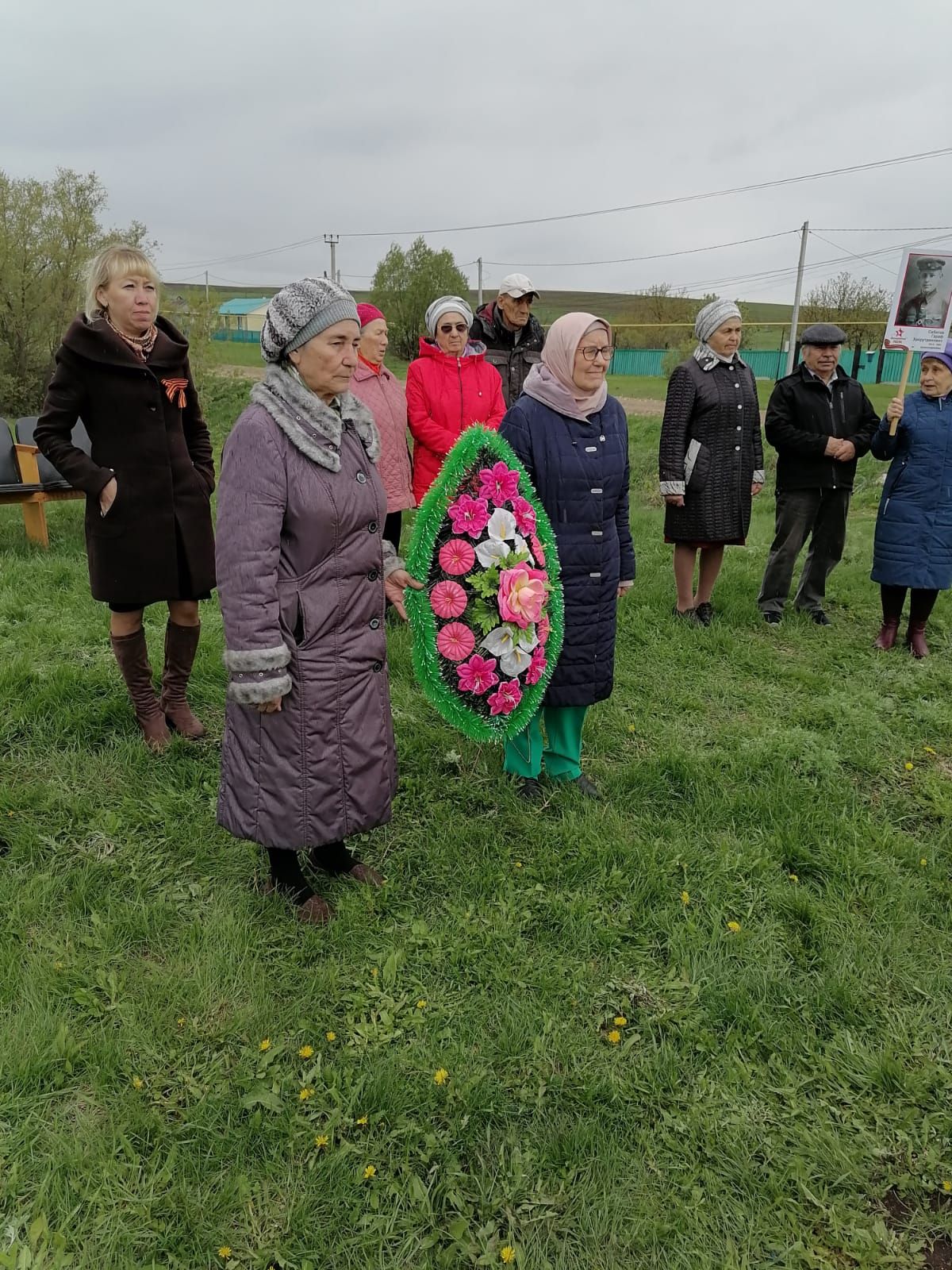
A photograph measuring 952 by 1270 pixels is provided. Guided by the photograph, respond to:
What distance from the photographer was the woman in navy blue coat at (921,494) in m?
5.50

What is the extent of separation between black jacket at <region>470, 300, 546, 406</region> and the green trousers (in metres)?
3.07

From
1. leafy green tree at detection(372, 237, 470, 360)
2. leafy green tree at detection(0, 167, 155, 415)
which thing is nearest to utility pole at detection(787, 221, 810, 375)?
leafy green tree at detection(372, 237, 470, 360)

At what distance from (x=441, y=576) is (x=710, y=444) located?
3350 mm

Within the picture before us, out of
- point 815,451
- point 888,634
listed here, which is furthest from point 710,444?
point 888,634

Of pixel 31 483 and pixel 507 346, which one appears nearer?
pixel 507 346

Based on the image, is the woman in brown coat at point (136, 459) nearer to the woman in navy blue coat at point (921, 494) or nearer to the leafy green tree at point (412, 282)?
the woman in navy blue coat at point (921, 494)

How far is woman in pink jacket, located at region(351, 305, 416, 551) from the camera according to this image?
5.29 meters

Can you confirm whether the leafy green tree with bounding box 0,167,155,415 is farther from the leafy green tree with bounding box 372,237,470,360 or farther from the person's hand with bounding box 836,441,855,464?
the leafy green tree with bounding box 372,237,470,360

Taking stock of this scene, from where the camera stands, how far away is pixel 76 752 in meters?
4.10

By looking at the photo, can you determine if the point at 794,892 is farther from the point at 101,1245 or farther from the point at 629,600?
the point at 629,600

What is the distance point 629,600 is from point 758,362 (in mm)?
31565

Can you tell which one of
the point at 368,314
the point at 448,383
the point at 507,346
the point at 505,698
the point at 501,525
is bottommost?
the point at 505,698

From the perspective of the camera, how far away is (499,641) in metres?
3.39

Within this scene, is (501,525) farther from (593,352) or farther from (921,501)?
(921,501)
